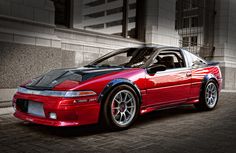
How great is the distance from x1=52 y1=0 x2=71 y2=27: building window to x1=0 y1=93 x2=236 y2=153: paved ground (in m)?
4.45

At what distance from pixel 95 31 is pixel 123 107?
18.9 feet

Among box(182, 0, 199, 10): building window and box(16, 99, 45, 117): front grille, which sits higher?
box(182, 0, 199, 10): building window

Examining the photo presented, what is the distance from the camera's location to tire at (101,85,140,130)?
418cm

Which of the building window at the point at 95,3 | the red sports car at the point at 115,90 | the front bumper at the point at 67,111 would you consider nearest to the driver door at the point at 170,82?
the red sports car at the point at 115,90

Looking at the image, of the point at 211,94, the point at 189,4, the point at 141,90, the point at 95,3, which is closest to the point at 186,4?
the point at 189,4

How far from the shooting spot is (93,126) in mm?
4648

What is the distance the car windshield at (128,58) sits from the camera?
16.3 ft

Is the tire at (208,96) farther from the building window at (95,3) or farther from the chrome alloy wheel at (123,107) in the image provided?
the building window at (95,3)

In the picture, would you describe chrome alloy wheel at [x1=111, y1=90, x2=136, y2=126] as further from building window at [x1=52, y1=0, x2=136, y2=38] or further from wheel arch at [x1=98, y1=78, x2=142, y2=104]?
building window at [x1=52, y1=0, x2=136, y2=38]

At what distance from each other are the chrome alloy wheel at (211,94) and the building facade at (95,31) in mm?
3820

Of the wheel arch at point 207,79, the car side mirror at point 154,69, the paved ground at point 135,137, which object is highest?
the car side mirror at point 154,69

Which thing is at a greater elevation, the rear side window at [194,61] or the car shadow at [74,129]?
the rear side window at [194,61]

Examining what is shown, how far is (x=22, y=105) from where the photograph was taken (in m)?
4.33

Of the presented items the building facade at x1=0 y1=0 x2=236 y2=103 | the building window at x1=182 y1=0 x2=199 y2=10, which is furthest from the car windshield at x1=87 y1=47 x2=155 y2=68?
the building window at x1=182 y1=0 x2=199 y2=10
